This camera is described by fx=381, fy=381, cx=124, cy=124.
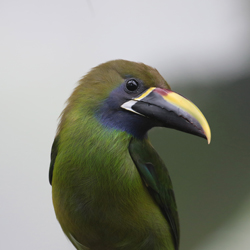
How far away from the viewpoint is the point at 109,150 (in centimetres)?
155

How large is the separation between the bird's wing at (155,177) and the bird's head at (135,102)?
68 mm

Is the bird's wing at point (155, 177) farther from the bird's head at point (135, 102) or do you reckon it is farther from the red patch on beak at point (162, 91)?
the red patch on beak at point (162, 91)

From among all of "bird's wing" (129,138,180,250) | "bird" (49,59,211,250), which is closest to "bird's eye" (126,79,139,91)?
"bird" (49,59,211,250)

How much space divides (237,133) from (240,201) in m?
0.72

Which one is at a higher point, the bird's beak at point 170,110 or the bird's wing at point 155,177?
the bird's beak at point 170,110

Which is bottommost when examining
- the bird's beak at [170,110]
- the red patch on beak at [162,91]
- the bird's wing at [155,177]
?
the bird's wing at [155,177]

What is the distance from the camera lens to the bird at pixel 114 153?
1.53m

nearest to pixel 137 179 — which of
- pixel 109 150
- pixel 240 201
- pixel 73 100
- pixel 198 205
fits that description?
pixel 109 150

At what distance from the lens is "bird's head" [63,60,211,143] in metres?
1.53

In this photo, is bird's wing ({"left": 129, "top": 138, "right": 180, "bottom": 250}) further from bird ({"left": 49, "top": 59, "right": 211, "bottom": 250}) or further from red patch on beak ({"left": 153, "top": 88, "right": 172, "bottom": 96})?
→ red patch on beak ({"left": 153, "top": 88, "right": 172, "bottom": 96})

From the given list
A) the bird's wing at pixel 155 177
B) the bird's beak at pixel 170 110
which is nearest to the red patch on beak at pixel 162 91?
the bird's beak at pixel 170 110

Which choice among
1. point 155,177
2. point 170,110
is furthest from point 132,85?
point 155,177

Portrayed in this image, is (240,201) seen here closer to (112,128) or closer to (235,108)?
(235,108)

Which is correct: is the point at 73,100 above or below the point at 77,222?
above
